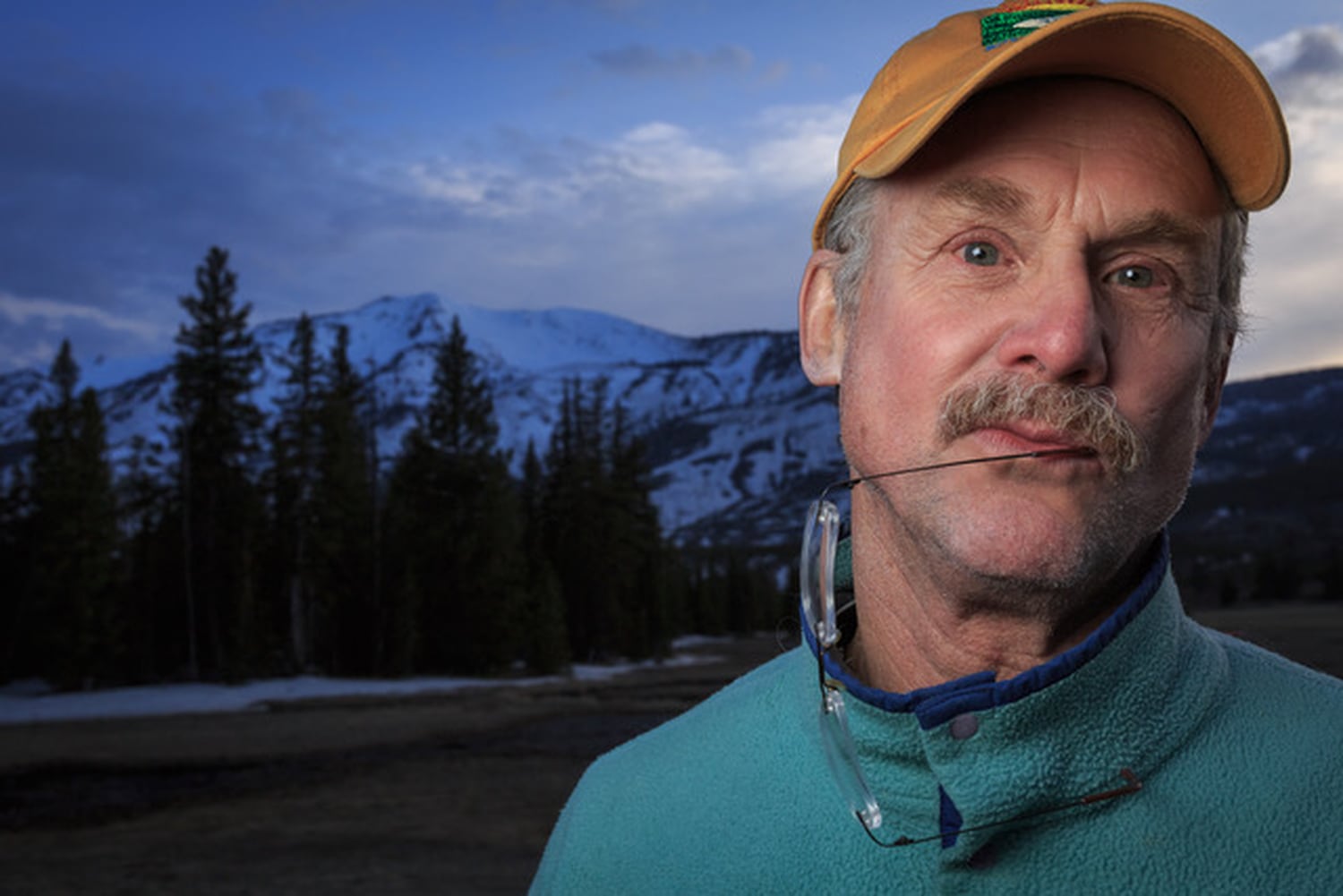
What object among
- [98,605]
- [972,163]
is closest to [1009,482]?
[972,163]

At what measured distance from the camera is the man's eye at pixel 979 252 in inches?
66.3

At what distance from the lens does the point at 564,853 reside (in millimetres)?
2031

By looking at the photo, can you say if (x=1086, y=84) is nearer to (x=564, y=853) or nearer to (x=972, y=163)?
(x=972, y=163)

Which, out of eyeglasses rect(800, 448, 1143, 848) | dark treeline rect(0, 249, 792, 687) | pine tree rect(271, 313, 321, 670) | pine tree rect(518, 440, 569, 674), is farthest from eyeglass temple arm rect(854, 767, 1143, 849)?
pine tree rect(271, 313, 321, 670)

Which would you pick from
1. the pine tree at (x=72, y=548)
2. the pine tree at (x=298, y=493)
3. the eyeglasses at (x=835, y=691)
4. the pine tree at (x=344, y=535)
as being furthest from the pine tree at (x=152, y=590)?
the eyeglasses at (x=835, y=691)

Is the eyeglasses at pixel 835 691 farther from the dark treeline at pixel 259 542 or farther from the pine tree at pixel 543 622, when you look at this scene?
the dark treeline at pixel 259 542

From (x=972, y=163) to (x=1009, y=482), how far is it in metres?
0.45

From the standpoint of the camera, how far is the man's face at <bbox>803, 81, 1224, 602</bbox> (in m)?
1.53

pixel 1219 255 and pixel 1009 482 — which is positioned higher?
pixel 1219 255

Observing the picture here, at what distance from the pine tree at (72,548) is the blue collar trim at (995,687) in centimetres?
4045

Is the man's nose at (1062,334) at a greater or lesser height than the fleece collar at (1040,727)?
greater

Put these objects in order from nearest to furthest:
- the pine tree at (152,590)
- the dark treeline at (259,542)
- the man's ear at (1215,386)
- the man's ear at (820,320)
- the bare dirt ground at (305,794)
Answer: the man's ear at (1215,386)
the man's ear at (820,320)
the bare dirt ground at (305,794)
the dark treeline at (259,542)
the pine tree at (152,590)

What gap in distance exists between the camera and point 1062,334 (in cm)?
155

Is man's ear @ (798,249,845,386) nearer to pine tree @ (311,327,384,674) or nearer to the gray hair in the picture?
the gray hair
